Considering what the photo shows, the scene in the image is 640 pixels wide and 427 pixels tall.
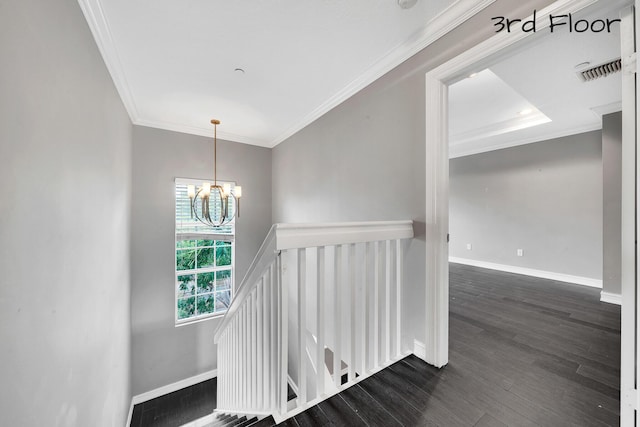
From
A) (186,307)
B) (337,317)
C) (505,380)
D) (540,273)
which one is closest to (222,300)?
(186,307)

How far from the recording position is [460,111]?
11.3ft

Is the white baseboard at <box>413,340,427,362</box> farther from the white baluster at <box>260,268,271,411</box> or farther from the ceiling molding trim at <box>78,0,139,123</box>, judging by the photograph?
the ceiling molding trim at <box>78,0,139,123</box>

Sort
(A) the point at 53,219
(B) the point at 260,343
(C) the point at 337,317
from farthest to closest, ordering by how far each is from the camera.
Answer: (B) the point at 260,343 → (C) the point at 337,317 → (A) the point at 53,219

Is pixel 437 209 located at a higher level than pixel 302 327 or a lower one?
higher

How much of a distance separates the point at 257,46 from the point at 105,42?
1.10 meters

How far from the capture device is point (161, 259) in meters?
3.51

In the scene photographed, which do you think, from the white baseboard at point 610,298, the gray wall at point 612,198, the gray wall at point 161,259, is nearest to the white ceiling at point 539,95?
the gray wall at point 612,198

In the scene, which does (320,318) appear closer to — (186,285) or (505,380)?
(505,380)

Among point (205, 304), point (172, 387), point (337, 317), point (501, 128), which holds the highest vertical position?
point (501, 128)

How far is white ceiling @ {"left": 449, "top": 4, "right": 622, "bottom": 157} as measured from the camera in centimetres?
180

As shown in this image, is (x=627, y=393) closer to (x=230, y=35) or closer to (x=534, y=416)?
(x=534, y=416)

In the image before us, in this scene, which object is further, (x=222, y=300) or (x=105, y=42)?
(x=222, y=300)

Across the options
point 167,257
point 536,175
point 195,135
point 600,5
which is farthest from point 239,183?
point 536,175

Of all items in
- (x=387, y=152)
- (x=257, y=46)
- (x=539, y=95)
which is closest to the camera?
(x=257, y=46)
